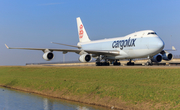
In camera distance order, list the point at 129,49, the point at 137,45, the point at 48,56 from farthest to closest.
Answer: the point at 48,56 < the point at 129,49 < the point at 137,45

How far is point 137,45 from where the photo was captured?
121 feet

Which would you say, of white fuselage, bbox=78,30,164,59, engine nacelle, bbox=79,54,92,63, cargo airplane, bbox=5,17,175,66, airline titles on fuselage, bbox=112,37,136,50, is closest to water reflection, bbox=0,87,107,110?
engine nacelle, bbox=79,54,92,63

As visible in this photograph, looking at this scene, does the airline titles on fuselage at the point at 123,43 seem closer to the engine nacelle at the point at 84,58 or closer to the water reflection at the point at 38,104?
the engine nacelle at the point at 84,58

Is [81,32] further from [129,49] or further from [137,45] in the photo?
[137,45]

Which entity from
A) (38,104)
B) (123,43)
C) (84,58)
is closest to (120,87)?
(38,104)

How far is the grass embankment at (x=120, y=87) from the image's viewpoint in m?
16.7

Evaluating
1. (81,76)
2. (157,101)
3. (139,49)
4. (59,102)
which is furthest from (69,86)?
(139,49)

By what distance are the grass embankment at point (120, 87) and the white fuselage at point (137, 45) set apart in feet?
30.1

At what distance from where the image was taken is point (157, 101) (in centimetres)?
1619

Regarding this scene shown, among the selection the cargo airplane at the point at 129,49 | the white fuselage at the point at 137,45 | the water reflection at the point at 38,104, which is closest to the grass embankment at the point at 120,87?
the water reflection at the point at 38,104

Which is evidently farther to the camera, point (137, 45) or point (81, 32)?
point (81, 32)

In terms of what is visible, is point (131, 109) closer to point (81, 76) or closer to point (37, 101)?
point (37, 101)

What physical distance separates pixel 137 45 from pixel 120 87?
17.9 metres

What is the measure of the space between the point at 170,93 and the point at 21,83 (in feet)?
78.9
